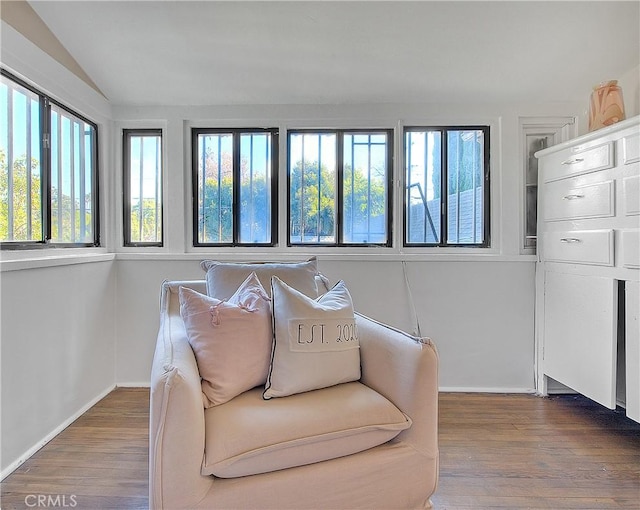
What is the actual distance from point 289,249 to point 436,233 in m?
1.06

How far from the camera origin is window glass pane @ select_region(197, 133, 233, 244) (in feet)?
9.25

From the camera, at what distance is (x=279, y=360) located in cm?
144

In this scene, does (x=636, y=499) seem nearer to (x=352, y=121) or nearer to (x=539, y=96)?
(x=539, y=96)

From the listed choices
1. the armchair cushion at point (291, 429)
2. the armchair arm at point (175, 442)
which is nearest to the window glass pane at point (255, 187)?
the armchair cushion at point (291, 429)

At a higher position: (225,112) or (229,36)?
(229,36)

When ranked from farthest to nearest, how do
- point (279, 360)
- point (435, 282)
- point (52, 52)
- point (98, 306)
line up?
point (435, 282) → point (98, 306) → point (52, 52) → point (279, 360)

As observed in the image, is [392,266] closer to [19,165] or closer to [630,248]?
[630,248]

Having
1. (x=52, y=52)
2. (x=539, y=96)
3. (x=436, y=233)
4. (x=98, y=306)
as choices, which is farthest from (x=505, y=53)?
(x=98, y=306)

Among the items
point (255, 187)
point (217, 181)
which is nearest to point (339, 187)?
point (255, 187)

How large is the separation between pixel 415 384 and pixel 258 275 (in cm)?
91

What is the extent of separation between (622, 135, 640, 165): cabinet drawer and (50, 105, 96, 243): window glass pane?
301 centimetres

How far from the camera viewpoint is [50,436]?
77.8 inches

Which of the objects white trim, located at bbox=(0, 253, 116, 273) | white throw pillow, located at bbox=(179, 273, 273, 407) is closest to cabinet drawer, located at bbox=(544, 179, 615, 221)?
white throw pillow, located at bbox=(179, 273, 273, 407)

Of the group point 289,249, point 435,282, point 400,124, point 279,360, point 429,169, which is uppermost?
point 400,124
